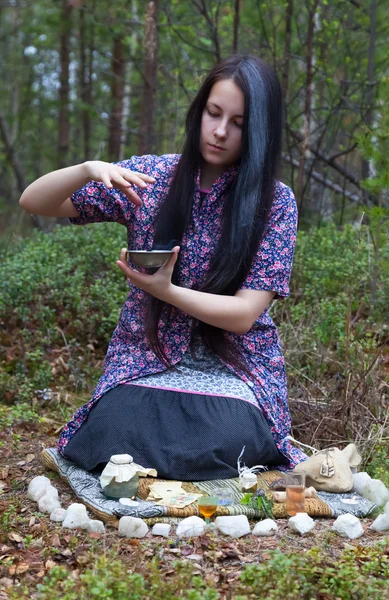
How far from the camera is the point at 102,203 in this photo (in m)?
3.32

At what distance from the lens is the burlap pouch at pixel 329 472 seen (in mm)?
3129

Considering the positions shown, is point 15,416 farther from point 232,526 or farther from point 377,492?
point 377,492

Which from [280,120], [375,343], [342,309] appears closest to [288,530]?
[280,120]

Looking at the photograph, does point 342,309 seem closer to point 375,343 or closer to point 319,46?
point 375,343

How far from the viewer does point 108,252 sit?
18.7 feet

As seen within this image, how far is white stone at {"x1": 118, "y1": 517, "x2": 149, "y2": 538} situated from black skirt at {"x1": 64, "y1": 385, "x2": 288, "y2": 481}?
41cm

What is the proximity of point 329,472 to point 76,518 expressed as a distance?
102 cm

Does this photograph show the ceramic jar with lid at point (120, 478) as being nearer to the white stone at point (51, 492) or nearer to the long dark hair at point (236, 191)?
the white stone at point (51, 492)

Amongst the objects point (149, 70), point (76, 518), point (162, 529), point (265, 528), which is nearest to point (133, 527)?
point (162, 529)

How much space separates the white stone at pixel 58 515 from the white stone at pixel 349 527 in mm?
961

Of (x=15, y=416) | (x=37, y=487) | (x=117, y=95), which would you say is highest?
(x=117, y=95)

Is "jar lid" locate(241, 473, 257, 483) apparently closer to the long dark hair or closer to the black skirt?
the black skirt

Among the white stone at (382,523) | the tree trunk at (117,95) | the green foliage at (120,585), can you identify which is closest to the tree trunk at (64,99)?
the tree trunk at (117,95)

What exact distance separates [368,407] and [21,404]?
1900mm
